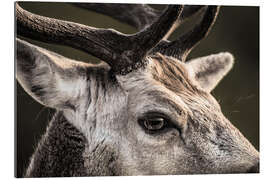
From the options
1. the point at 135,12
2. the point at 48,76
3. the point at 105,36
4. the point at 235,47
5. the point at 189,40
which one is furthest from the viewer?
the point at 235,47

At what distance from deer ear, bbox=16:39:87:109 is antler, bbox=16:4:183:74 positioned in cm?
10

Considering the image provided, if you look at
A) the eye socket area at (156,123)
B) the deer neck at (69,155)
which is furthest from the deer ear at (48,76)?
the eye socket area at (156,123)

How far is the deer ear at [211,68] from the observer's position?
368cm

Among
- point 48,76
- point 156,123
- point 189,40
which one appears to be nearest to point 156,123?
point 156,123

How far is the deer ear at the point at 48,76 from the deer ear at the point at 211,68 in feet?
3.25

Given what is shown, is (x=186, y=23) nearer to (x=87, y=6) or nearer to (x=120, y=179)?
(x=87, y=6)

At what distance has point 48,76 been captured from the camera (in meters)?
2.88

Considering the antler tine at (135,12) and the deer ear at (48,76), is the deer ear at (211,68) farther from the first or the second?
the deer ear at (48,76)

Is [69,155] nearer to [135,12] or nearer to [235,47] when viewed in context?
[135,12]

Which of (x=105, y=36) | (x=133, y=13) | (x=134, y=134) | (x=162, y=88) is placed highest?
(x=133, y=13)

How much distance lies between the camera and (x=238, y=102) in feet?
13.6

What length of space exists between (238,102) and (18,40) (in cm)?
207

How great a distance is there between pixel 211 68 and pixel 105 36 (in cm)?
112

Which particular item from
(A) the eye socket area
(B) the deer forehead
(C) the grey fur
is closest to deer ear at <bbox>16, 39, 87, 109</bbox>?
(C) the grey fur
